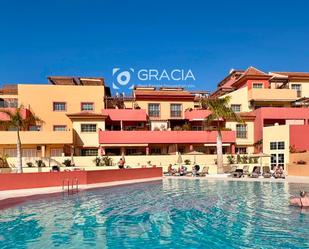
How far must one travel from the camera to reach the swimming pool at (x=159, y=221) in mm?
13148

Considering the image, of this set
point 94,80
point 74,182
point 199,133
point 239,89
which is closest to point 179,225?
point 74,182

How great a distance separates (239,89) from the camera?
5297cm

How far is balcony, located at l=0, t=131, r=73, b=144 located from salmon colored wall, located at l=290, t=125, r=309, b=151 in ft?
79.5

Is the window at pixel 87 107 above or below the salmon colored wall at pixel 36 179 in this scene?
above

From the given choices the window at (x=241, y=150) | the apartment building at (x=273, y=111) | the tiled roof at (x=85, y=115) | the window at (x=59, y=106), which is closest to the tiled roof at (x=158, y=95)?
the apartment building at (x=273, y=111)

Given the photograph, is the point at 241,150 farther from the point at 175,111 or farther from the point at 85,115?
the point at 85,115

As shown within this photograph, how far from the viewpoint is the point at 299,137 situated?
42156 mm

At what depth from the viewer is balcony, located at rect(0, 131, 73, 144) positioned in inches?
1626

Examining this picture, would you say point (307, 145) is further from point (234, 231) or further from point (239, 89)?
point (234, 231)

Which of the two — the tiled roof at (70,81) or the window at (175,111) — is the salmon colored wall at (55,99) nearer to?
the tiled roof at (70,81)

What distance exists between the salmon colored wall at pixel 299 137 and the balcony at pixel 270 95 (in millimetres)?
8472

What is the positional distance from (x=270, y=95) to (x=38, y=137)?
29334 mm

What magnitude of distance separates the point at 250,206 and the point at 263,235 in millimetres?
6522

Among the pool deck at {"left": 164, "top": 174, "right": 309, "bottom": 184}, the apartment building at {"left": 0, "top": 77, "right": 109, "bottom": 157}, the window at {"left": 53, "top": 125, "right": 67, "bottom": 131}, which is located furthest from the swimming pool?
the window at {"left": 53, "top": 125, "right": 67, "bottom": 131}
